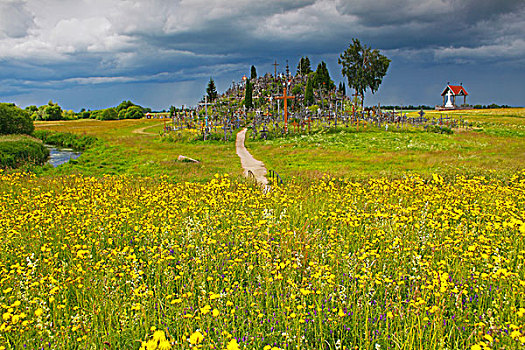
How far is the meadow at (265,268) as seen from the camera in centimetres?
407

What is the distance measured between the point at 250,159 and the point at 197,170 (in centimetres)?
560

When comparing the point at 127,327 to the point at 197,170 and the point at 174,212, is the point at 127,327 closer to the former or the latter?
the point at 174,212

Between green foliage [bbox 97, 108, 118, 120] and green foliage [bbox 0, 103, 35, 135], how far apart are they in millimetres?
50727

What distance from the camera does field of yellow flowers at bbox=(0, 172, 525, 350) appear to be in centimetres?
404

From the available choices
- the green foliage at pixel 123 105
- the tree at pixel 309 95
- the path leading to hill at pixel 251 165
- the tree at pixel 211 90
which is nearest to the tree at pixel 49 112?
the green foliage at pixel 123 105

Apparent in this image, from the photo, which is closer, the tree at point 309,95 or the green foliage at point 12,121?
the green foliage at point 12,121

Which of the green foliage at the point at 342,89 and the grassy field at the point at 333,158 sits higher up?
the green foliage at the point at 342,89

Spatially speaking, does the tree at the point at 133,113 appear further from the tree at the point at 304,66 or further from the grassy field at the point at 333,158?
the grassy field at the point at 333,158

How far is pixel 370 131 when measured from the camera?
37812mm

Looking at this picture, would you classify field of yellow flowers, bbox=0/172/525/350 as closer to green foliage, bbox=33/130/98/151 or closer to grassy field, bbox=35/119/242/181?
grassy field, bbox=35/119/242/181

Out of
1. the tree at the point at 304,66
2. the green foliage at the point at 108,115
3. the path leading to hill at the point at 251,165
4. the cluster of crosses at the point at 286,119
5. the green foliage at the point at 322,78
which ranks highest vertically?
the tree at the point at 304,66

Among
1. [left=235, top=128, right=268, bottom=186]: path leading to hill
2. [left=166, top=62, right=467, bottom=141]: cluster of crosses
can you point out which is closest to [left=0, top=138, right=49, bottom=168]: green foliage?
[left=235, top=128, right=268, bottom=186]: path leading to hill

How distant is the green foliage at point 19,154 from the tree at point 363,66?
45.7m

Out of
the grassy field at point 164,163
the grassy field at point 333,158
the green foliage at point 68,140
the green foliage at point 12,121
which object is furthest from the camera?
the green foliage at point 68,140
